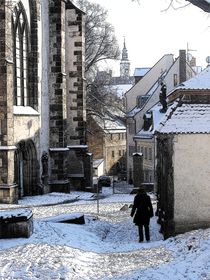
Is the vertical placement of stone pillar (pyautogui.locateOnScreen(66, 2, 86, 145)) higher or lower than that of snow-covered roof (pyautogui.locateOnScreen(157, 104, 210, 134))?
higher

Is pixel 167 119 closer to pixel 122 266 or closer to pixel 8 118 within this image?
pixel 122 266

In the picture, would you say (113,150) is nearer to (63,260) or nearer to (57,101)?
(57,101)

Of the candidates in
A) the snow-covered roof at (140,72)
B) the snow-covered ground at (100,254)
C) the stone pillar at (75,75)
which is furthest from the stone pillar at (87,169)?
the snow-covered roof at (140,72)

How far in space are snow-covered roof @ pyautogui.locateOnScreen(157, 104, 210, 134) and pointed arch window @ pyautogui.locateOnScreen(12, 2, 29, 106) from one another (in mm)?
11751

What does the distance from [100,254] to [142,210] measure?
2.65m

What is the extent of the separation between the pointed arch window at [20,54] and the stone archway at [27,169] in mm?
2127

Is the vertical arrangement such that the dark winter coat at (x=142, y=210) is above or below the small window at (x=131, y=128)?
below

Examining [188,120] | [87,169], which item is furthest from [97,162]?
[188,120]

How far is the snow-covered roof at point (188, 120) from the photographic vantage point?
14.6 meters

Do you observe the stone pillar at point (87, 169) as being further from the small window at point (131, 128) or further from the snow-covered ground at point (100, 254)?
the small window at point (131, 128)

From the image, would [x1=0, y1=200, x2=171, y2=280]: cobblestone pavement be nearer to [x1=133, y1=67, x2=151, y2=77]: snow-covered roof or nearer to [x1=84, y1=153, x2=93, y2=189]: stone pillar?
[x1=84, y1=153, x2=93, y2=189]: stone pillar

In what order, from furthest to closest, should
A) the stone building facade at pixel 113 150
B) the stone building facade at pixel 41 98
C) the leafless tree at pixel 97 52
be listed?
the stone building facade at pixel 113 150
the leafless tree at pixel 97 52
the stone building facade at pixel 41 98

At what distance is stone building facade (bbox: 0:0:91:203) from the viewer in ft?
74.5

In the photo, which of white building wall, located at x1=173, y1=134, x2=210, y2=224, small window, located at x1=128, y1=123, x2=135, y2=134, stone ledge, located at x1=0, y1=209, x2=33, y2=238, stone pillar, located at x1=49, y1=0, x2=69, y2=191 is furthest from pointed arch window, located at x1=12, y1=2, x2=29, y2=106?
small window, located at x1=128, y1=123, x2=135, y2=134
